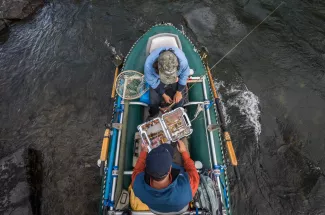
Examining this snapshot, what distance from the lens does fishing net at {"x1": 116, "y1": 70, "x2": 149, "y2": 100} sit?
658 centimetres

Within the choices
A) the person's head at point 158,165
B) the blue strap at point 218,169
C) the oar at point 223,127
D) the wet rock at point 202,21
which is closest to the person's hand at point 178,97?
the oar at point 223,127

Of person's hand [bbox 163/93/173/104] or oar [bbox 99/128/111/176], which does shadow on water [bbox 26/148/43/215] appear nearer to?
oar [bbox 99/128/111/176]

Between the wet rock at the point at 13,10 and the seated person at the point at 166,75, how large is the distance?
35.0 feet

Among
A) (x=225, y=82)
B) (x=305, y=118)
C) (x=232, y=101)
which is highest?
(x=225, y=82)

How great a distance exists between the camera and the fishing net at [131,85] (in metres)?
6.58

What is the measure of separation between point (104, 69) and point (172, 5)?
17.8ft

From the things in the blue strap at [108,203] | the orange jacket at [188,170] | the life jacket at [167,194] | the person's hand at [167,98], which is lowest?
the blue strap at [108,203]

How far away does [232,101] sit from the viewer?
875 cm

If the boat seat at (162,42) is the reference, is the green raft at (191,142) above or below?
below

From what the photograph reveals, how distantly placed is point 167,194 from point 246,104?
6.35 metres

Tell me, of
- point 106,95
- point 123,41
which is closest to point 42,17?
point 123,41

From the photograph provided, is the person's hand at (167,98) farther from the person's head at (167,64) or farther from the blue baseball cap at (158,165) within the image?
the blue baseball cap at (158,165)

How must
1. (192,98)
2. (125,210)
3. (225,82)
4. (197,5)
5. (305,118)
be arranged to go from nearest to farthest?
(125,210), (192,98), (305,118), (225,82), (197,5)

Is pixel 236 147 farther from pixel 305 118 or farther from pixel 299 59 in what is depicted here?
pixel 299 59
